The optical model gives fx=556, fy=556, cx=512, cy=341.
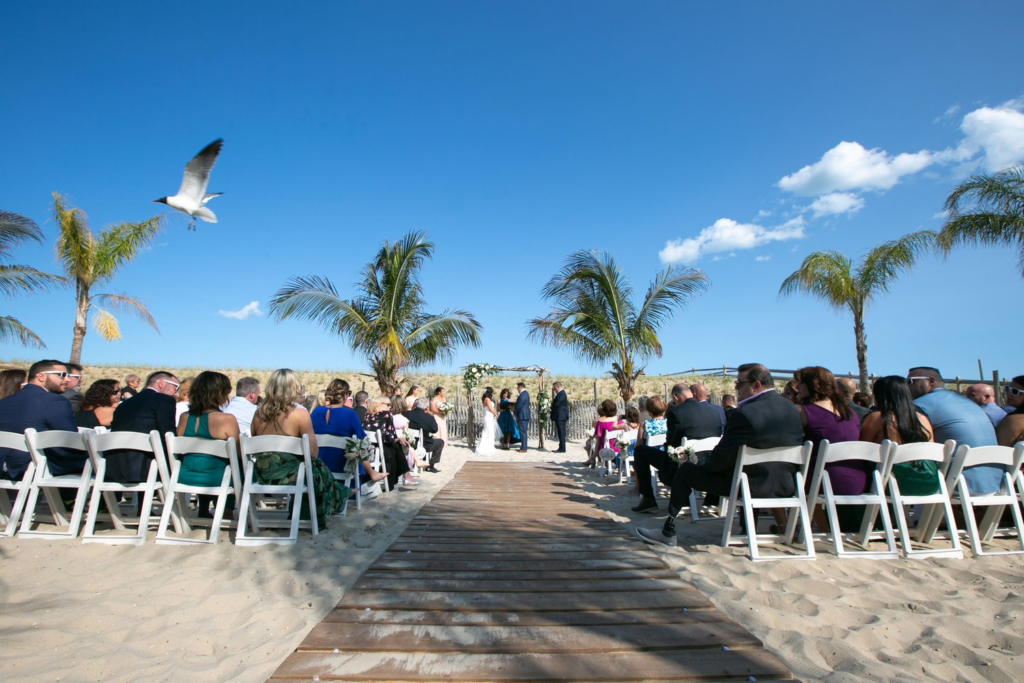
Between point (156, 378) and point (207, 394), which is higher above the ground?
point (156, 378)

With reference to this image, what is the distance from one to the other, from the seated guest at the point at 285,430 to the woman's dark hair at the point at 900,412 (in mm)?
4660

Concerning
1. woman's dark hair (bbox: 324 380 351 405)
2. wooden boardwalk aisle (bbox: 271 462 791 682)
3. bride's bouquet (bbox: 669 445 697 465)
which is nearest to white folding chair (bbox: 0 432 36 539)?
woman's dark hair (bbox: 324 380 351 405)

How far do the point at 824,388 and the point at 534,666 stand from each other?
356cm

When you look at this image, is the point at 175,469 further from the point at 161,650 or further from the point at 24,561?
the point at 161,650

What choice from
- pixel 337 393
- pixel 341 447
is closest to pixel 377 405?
pixel 337 393

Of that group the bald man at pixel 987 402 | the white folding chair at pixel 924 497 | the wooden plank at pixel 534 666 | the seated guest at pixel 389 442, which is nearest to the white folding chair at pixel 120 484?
the wooden plank at pixel 534 666

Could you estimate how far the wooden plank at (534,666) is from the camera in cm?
234

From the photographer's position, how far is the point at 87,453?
181 inches

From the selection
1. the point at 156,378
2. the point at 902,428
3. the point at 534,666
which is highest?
the point at 156,378

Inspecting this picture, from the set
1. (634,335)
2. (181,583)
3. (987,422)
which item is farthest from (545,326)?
(181,583)

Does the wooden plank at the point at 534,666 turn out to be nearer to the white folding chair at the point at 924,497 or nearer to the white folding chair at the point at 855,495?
the white folding chair at the point at 855,495

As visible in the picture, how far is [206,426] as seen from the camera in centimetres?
460

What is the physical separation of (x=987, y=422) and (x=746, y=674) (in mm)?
3791

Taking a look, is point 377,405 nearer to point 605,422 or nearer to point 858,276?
point 605,422
